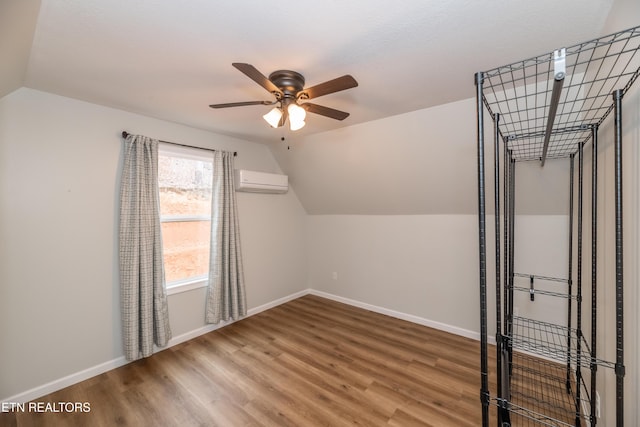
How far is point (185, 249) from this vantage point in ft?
9.98

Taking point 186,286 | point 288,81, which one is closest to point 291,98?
point 288,81

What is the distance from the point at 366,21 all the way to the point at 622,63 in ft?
3.95

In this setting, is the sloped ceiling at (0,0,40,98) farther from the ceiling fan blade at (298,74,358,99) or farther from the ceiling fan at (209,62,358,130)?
the ceiling fan blade at (298,74,358,99)

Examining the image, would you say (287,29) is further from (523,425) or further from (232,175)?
(523,425)

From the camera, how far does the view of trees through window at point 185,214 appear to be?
2865 millimetres

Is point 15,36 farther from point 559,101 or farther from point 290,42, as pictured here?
point 559,101

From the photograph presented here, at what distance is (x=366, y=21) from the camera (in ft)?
4.33

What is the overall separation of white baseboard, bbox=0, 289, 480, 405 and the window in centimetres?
56

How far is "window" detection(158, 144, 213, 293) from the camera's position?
9.37 ft

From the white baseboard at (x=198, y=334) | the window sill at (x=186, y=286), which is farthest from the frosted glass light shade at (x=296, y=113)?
the white baseboard at (x=198, y=334)

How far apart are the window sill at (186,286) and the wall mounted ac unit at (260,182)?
1196 mm

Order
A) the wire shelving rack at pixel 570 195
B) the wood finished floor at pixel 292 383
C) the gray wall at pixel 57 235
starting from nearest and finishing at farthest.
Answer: the wire shelving rack at pixel 570 195
the wood finished floor at pixel 292 383
the gray wall at pixel 57 235

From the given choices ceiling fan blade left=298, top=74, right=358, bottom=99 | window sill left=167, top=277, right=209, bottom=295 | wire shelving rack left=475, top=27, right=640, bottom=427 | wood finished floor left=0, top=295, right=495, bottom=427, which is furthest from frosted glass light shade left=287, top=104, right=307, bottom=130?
window sill left=167, top=277, right=209, bottom=295

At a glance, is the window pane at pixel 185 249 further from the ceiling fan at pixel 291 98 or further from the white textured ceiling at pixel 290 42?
the ceiling fan at pixel 291 98
